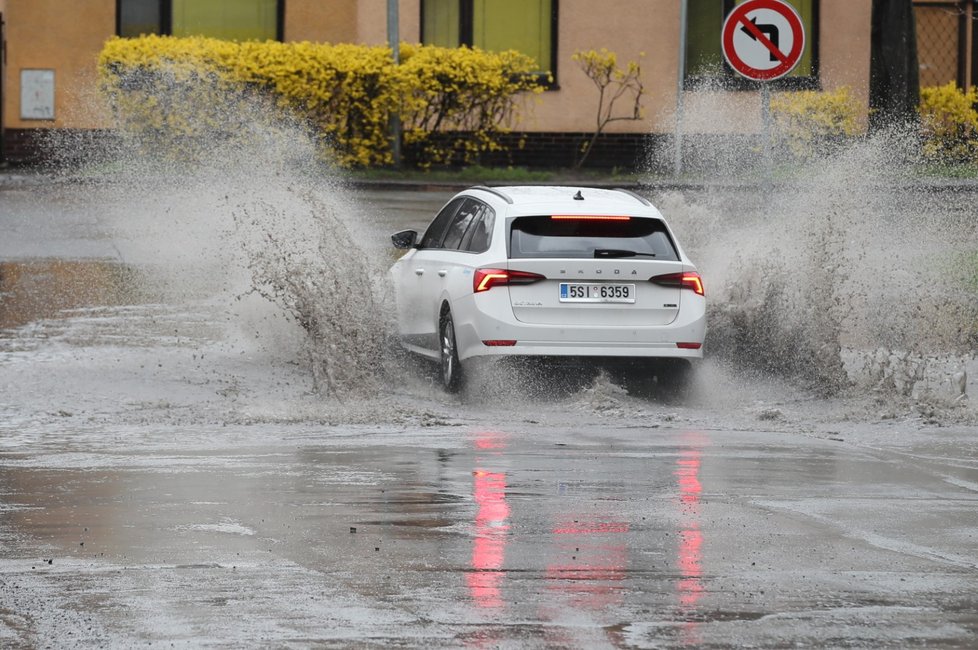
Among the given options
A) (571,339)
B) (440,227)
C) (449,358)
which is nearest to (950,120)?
(440,227)

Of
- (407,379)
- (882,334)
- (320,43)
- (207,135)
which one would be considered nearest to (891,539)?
(407,379)

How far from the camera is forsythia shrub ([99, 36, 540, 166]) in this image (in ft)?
95.8

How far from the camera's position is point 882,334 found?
15.2m

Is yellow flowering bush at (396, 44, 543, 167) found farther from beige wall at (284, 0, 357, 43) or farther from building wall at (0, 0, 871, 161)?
beige wall at (284, 0, 357, 43)

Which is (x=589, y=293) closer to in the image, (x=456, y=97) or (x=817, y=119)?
(x=456, y=97)

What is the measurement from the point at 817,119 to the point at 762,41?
46.2 feet

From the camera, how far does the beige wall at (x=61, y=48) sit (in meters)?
32.5

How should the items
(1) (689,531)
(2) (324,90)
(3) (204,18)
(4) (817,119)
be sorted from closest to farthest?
1. (1) (689,531)
2. (2) (324,90)
3. (4) (817,119)
4. (3) (204,18)

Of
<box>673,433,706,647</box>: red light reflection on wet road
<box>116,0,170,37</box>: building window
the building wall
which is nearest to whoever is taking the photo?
<box>673,433,706,647</box>: red light reflection on wet road

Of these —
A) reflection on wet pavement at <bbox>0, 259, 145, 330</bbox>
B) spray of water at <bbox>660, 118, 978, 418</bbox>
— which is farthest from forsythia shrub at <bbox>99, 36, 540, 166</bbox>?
spray of water at <bbox>660, 118, 978, 418</bbox>

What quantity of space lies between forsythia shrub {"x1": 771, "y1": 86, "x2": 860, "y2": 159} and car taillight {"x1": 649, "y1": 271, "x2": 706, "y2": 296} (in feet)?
59.2

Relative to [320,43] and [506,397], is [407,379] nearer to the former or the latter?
[506,397]

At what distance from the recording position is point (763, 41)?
701 inches

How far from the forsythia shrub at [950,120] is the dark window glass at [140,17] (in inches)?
507
